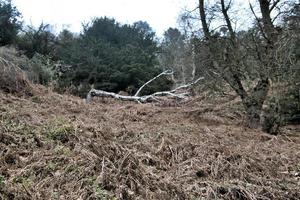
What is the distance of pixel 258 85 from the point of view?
8883 mm

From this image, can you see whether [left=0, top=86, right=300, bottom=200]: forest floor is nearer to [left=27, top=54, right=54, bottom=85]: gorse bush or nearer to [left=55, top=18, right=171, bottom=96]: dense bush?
[left=27, top=54, right=54, bottom=85]: gorse bush

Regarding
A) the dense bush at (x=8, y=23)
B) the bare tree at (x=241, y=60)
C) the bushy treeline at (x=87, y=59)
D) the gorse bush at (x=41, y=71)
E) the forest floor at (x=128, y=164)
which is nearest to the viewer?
the forest floor at (x=128, y=164)

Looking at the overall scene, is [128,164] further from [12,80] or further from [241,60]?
[12,80]

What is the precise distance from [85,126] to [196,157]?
177cm

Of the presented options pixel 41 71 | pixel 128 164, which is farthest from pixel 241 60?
pixel 41 71

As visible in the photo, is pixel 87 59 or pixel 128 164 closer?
pixel 128 164

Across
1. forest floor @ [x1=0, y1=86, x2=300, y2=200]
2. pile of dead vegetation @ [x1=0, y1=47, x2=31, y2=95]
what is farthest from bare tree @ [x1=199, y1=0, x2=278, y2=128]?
pile of dead vegetation @ [x1=0, y1=47, x2=31, y2=95]

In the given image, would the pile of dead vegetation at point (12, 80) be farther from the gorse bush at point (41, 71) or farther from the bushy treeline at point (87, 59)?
the bushy treeline at point (87, 59)

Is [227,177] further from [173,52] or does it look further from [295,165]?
[173,52]

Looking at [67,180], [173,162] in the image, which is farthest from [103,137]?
[67,180]

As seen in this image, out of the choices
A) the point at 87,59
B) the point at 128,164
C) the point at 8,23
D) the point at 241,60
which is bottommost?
the point at 128,164

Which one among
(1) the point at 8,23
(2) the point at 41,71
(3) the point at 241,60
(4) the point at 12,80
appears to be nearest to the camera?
(3) the point at 241,60

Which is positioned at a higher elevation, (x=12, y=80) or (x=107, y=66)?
(x=107, y=66)

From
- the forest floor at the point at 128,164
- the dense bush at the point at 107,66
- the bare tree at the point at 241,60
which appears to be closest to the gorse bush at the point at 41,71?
the dense bush at the point at 107,66
